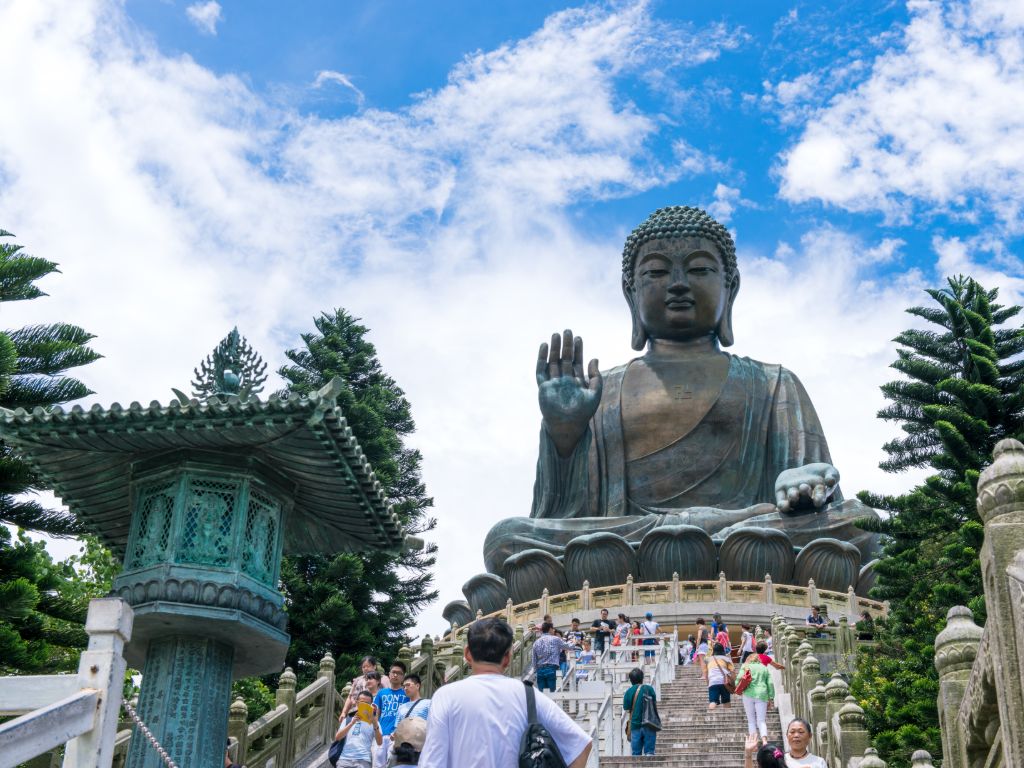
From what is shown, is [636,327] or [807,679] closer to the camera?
[807,679]

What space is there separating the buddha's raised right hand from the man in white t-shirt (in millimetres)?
18774

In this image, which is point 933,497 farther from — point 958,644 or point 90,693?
point 90,693

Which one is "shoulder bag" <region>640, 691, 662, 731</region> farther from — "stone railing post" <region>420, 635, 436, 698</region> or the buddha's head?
the buddha's head

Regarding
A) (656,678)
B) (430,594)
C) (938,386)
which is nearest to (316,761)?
(656,678)

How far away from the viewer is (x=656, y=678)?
12.6 m

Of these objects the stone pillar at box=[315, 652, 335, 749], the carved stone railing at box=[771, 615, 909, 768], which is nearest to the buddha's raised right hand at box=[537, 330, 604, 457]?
the carved stone railing at box=[771, 615, 909, 768]

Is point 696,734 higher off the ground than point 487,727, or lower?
higher

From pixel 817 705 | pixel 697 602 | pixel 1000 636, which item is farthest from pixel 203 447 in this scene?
pixel 697 602

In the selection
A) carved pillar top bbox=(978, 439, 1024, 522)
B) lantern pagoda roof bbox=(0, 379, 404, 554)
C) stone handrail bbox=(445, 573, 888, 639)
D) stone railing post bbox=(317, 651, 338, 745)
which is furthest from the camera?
stone handrail bbox=(445, 573, 888, 639)

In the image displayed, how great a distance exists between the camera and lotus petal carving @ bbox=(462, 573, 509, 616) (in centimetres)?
2206

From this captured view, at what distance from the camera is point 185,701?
741cm

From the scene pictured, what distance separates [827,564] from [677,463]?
394 centimetres

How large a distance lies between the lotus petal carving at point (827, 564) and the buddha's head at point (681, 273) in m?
5.45

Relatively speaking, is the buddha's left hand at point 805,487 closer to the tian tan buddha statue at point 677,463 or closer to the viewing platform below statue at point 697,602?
the tian tan buddha statue at point 677,463
